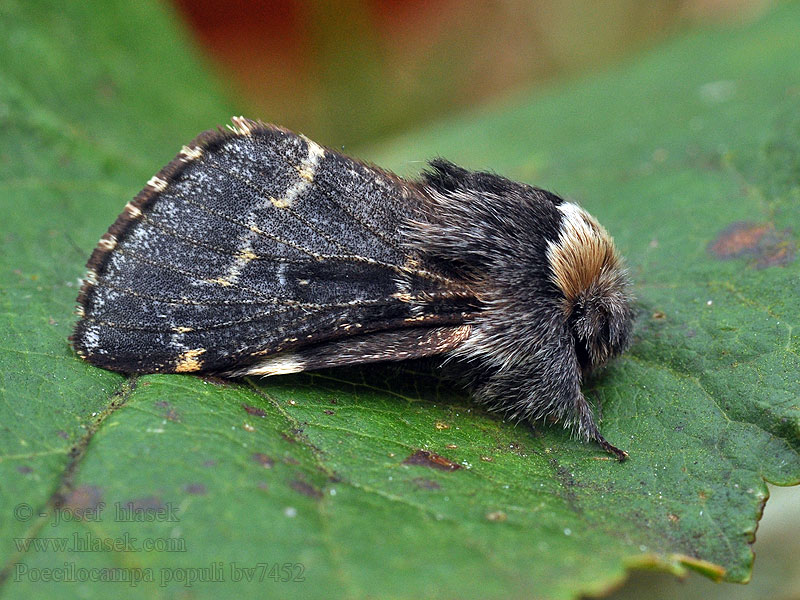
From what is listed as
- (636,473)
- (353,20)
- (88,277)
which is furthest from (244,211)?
(353,20)

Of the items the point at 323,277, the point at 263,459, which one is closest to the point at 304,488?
the point at 263,459

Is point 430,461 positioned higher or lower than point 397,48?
lower

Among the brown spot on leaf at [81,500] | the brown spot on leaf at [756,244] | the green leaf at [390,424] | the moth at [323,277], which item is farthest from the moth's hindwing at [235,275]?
the brown spot on leaf at [756,244]

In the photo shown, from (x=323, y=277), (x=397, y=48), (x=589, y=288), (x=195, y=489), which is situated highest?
(x=397, y=48)

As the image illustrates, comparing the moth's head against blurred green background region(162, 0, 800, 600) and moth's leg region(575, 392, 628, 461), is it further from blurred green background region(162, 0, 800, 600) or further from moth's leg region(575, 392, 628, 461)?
blurred green background region(162, 0, 800, 600)

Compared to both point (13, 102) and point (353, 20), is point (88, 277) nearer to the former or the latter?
point (13, 102)

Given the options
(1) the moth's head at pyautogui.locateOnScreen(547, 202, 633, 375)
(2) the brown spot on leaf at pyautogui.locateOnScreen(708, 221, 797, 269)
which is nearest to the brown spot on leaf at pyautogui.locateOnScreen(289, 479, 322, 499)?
(1) the moth's head at pyautogui.locateOnScreen(547, 202, 633, 375)

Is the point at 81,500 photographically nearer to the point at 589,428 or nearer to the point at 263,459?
the point at 263,459
